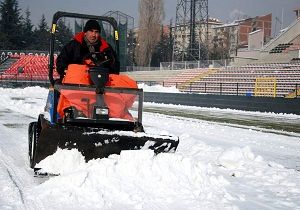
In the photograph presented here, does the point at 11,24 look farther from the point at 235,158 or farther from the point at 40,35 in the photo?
the point at 235,158

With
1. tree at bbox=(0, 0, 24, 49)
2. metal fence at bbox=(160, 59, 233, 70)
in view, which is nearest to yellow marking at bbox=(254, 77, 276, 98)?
metal fence at bbox=(160, 59, 233, 70)

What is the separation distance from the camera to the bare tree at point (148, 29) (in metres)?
69.9

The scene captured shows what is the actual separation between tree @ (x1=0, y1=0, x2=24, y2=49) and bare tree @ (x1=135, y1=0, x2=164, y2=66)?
22.0 m

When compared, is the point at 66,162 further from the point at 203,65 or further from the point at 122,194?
the point at 203,65

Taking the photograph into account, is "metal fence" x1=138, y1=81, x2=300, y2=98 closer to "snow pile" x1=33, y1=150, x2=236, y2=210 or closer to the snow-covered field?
the snow-covered field

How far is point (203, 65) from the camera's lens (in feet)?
149

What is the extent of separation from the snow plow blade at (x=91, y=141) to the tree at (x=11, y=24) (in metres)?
73.3

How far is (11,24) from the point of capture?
252 ft

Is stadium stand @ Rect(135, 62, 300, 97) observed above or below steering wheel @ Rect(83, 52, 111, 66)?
below

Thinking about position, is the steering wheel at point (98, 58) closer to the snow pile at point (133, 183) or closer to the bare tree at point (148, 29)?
the snow pile at point (133, 183)

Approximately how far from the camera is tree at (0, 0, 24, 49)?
249ft

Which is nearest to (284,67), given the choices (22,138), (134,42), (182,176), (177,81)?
(177,81)

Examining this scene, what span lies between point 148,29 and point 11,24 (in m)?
24.9

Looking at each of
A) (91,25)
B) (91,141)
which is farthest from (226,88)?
(91,141)
